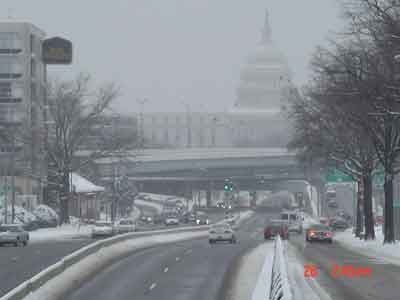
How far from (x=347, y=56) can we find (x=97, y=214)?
95.2 m

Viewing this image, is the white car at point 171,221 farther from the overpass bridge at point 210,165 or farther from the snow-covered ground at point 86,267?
the snow-covered ground at point 86,267

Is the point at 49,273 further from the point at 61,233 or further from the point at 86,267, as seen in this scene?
the point at 61,233

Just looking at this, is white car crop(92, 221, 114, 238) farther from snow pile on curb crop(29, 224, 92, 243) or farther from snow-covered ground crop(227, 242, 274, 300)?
snow-covered ground crop(227, 242, 274, 300)

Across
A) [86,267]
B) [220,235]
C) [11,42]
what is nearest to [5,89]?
[11,42]

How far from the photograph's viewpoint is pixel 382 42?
4456cm

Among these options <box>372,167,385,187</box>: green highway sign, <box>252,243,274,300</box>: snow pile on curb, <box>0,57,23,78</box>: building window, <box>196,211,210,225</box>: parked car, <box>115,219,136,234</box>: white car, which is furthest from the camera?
<box>0,57,23,78</box>: building window

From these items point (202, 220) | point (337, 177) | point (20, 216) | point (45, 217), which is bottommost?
point (202, 220)

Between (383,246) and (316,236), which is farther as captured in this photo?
(316,236)

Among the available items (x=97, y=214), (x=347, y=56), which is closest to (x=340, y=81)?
(x=347, y=56)

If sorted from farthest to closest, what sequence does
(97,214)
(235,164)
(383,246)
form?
(235,164)
(97,214)
(383,246)

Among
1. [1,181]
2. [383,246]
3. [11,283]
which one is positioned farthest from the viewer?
[1,181]

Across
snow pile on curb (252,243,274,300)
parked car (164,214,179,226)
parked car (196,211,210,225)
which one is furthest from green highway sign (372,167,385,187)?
parked car (164,214,179,226)

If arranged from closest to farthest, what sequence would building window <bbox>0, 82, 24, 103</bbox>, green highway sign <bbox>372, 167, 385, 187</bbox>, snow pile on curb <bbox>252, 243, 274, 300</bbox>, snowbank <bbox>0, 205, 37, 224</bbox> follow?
snow pile on curb <bbox>252, 243, 274, 300</bbox>, green highway sign <bbox>372, 167, 385, 187</bbox>, snowbank <bbox>0, 205, 37, 224</bbox>, building window <bbox>0, 82, 24, 103</bbox>

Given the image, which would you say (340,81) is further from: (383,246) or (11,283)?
(11,283)
